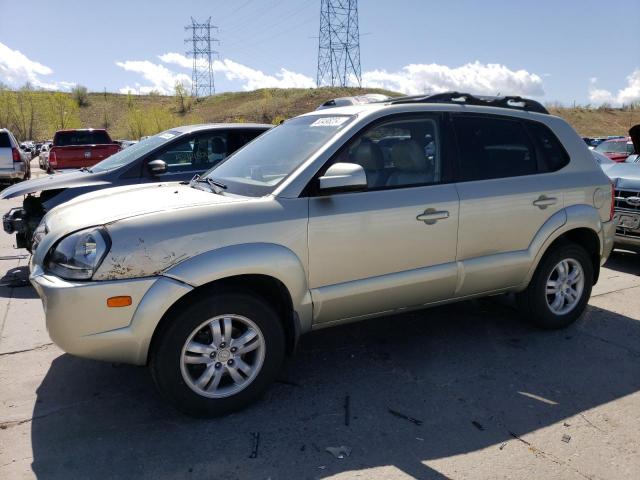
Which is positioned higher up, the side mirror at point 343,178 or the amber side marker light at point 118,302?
the side mirror at point 343,178

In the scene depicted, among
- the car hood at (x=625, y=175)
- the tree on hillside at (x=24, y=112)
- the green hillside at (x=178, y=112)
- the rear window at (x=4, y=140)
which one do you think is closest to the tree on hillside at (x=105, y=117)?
the green hillside at (x=178, y=112)

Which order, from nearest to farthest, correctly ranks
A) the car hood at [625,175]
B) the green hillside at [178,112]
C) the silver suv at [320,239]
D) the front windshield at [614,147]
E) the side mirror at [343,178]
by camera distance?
the silver suv at [320,239]
the side mirror at [343,178]
the car hood at [625,175]
the front windshield at [614,147]
the green hillside at [178,112]

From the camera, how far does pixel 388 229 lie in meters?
3.65

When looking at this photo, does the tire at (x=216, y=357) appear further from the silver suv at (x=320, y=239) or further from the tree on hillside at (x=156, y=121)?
the tree on hillside at (x=156, y=121)

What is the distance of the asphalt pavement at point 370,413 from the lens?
2.85 metres

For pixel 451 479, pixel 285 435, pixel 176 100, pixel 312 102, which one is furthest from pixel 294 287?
pixel 176 100

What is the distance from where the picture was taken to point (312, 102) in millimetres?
74812

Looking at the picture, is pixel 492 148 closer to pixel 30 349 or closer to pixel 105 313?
pixel 105 313

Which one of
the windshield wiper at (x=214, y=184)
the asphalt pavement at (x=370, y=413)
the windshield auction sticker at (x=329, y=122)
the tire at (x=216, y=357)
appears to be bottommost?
the asphalt pavement at (x=370, y=413)

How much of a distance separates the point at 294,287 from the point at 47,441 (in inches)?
63.6

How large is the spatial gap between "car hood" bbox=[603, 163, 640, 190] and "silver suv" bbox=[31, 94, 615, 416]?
2.46m

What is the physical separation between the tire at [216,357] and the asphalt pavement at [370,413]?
14cm

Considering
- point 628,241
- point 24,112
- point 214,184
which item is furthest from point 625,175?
point 24,112

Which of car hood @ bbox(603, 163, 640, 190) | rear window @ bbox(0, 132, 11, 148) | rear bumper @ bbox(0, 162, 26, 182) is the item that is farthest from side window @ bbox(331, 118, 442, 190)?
rear window @ bbox(0, 132, 11, 148)
